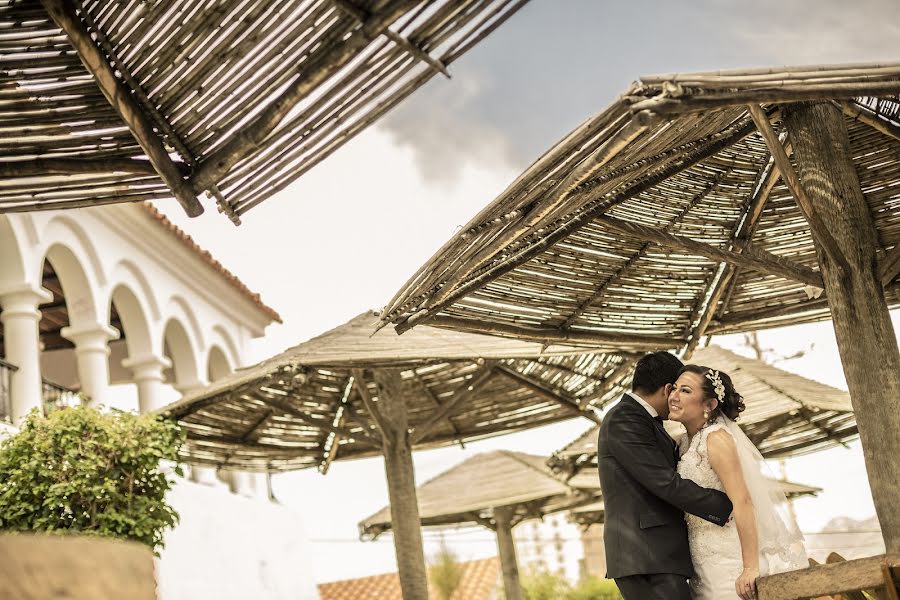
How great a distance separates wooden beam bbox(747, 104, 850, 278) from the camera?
419cm

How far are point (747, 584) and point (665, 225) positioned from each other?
8.88 ft

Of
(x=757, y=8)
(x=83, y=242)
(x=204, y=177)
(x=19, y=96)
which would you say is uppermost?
(x=757, y=8)

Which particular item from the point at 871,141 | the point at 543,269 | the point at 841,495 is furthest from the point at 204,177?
the point at 841,495

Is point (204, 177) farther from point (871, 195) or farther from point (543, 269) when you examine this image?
point (871, 195)

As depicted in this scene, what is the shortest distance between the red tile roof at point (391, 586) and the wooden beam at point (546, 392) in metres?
7.46

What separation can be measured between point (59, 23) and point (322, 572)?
1669cm

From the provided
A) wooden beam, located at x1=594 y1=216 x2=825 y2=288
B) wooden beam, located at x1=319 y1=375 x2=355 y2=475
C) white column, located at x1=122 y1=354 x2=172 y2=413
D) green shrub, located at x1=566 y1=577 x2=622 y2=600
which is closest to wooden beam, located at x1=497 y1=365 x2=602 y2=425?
wooden beam, located at x1=319 y1=375 x2=355 y2=475

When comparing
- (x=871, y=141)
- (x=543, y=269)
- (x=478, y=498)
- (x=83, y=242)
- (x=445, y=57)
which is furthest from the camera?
(x=478, y=498)

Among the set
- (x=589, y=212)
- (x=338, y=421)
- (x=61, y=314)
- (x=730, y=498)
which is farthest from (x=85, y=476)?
(x=61, y=314)

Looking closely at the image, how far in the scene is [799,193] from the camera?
14.9 feet

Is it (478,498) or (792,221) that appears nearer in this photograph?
(792,221)

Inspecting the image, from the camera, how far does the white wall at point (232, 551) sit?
471 inches

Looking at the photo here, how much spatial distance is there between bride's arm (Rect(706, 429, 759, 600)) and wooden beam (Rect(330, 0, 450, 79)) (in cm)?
184

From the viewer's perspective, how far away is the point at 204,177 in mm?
3639
